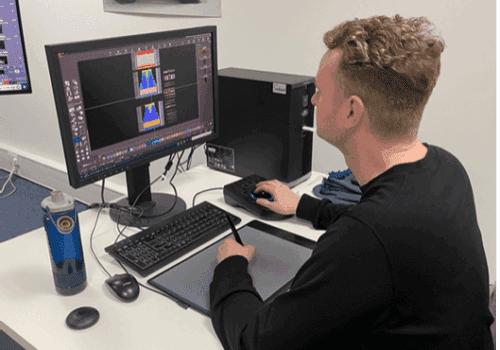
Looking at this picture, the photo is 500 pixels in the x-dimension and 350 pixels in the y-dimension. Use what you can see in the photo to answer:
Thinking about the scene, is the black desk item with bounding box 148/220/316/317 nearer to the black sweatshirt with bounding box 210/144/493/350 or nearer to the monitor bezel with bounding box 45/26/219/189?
the black sweatshirt with bounding box 210/144/493/350

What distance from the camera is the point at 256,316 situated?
0.77 metres

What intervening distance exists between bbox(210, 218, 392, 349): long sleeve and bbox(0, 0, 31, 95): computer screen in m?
1.21

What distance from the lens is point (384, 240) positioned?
653 mm

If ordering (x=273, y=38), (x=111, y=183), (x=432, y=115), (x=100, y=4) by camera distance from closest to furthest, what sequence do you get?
(x=432, y=115) < (x=273, y=38) < (x=100, y=4) < (x=111, y=183)

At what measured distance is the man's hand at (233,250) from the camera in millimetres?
1013

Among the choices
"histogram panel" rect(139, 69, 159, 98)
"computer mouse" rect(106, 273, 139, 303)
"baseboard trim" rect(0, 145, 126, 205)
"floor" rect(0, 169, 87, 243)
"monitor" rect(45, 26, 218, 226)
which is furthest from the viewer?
"baseboard trim" rect(0, 145, 126, 205)

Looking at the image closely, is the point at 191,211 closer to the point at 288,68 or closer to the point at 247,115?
the point at 247,115

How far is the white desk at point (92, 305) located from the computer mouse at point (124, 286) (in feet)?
0.05

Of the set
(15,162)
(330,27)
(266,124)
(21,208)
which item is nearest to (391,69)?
(266,124)

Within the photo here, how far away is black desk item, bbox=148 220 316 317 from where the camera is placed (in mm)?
945

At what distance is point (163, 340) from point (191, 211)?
479 millimetres

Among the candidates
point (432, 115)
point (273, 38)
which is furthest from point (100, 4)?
point (432, 115)

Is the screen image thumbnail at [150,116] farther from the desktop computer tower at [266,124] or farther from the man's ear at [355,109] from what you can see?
the man's ear at [355,109]

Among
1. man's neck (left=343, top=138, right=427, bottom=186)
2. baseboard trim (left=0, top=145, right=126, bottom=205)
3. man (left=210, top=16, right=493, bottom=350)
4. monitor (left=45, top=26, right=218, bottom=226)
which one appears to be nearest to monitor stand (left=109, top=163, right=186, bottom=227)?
monitor (left=45, top=26, right=218, bottom=226)
